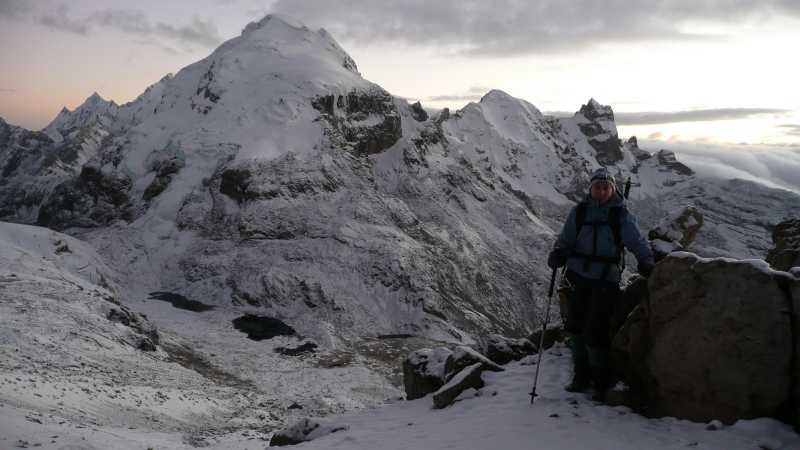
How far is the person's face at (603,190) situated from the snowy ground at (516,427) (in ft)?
11.5

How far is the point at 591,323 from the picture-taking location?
983 cm

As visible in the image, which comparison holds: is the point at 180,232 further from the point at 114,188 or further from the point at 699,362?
the point at 699,362

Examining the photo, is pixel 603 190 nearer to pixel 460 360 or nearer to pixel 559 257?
pixel 559 257

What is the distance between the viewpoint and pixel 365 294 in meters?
76.6

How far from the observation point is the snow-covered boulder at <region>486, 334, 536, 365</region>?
1581 cm

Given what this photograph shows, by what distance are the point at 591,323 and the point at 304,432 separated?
6029 millimetres

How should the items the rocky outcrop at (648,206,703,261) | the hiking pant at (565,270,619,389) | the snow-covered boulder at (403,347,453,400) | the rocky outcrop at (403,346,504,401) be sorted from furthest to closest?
the rocky outcrop at (648,206,703,261) → the snow-covered boulder at (403,347,453,400) → the rocky outcrop at (403,346,504,401) → the hiking pant at (565,270,619,389)

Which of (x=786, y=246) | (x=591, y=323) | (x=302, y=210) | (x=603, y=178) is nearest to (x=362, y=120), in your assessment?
(x=302, y=210)

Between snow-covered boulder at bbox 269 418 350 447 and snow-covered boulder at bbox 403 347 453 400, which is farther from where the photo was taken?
snow-covered boulder at bbox 403 347 453 400

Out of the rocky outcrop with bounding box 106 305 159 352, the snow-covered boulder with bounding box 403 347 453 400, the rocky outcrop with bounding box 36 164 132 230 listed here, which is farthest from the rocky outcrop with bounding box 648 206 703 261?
the rocky outcrop with bounding box 36 164 132 230

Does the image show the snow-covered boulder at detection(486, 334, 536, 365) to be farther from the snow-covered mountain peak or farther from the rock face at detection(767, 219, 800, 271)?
the snow-covered mountain peak

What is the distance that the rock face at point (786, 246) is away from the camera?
546 inches

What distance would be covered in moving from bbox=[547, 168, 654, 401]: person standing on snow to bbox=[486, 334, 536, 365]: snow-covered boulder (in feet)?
18.2

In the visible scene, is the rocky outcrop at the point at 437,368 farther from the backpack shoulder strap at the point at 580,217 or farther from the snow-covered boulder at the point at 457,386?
the backpack shoulder strap at the point at 580,217
